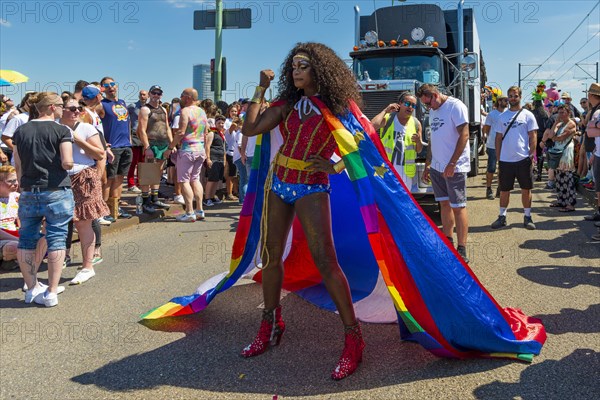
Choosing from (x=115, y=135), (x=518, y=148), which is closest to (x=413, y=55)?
(x=518, y=148)

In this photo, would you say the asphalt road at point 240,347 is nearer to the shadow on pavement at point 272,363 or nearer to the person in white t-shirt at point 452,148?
the shadow on pavement at point 272,363

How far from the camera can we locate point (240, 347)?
4.10m

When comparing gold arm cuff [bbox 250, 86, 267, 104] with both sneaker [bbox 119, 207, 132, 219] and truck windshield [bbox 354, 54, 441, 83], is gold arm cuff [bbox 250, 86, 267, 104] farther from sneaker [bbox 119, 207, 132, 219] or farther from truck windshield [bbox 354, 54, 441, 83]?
truck windshield [bbox 354, 54, 441, 83]

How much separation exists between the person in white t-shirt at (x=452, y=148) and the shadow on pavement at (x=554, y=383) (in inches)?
102

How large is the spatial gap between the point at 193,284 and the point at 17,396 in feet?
7.83

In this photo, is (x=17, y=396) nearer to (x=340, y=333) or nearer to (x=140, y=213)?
(x=340, y=333)

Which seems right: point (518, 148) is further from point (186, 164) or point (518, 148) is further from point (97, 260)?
point (97, 260)

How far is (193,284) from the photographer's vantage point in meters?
5.73

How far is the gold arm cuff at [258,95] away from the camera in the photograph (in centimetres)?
384

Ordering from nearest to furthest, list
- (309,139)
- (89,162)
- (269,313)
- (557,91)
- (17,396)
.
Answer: (17,396) → (309,139) → (269,313) → (89,162) → (557,91)

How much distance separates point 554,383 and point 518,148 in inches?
218

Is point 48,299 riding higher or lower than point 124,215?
lower

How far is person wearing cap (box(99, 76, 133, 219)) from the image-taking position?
29.0ft

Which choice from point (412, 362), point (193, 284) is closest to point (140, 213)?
point (193, 284)
